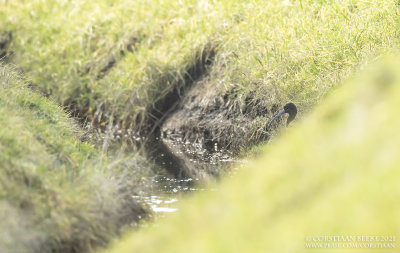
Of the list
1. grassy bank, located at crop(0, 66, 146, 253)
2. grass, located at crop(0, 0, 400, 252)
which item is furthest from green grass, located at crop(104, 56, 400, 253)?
grassy bank, located at crop(0, 66, 146, 253)

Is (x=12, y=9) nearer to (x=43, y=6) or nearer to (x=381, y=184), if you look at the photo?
(x=43, y=6)

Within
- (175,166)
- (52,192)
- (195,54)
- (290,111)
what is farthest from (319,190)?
(195,54)

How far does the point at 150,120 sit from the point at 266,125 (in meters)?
2.56

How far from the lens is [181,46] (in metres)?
10.2

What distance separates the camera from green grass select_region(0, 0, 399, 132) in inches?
306

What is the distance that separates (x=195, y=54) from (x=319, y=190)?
25.0 feet

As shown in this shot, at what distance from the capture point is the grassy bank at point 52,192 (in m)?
4.34

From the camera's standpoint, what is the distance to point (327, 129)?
9.11 ft

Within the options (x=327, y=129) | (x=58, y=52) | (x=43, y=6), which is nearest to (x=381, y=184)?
(x=327, y=129)

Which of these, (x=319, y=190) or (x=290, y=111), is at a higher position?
(x=319, y=190)

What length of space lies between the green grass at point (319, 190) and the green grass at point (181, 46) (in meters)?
4.61

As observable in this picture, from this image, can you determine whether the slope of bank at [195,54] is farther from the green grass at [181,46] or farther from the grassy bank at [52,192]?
the grassy bank at [52,192]

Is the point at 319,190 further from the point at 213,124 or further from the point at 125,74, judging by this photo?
the point at 125,74

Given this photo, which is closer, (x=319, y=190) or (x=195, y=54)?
(x=319, y=190)
